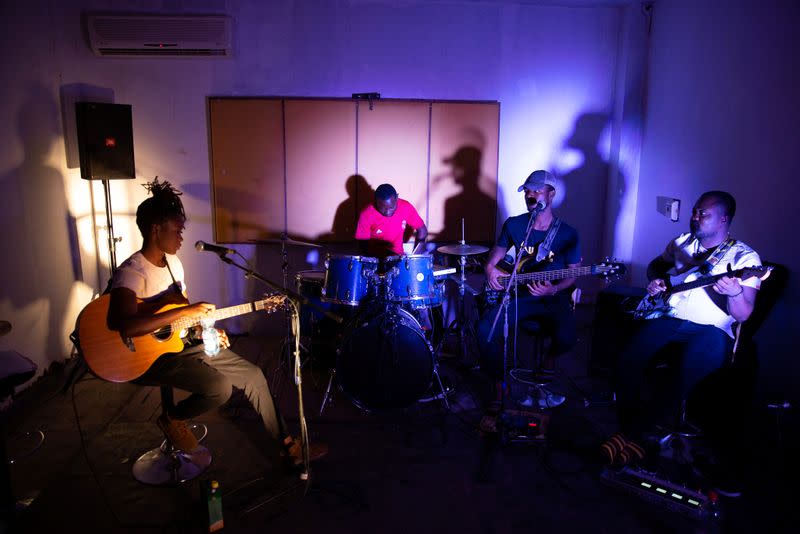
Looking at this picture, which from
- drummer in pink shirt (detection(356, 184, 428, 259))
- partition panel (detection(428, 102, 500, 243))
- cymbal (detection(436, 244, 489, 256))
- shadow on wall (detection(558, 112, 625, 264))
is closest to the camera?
cymbal (detection(436, 244, 489, 256))

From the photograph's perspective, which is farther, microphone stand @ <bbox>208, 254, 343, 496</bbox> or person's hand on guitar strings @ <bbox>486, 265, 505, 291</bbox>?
person's hand on guitar strings @ <bbox>486, 265, 505, 291</bbox>

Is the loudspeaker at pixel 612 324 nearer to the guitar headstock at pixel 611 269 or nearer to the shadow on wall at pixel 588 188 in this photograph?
the guitar headstock at pixel 611 269

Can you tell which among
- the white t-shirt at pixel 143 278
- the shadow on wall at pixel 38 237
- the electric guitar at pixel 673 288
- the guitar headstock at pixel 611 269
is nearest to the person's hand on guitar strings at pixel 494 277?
the guitar headstock at pixel 611 269

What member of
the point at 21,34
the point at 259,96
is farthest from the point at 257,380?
the point at 21,34

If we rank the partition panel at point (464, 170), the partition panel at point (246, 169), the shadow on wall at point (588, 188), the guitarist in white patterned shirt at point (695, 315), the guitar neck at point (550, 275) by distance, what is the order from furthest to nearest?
the shadow on wall at point (588, 188) → the partition panel at point (464, 170) → the partition panel at point (246, 169) → the guitar neck at point (550, 275) → the guitarist in white patterned shirt at point (695, 315)

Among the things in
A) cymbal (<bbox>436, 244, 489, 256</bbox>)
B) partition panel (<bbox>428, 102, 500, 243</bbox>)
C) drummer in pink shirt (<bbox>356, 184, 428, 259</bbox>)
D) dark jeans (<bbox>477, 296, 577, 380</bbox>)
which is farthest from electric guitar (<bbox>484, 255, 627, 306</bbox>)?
partition panel (<bbox>428, 102, 500, 243</bbox>)

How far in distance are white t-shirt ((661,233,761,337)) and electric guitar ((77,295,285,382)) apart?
2612 mm

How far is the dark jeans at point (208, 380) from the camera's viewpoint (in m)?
3.22

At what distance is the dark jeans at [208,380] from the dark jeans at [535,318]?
167 centimetres

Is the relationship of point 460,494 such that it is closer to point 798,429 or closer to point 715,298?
point 715,298

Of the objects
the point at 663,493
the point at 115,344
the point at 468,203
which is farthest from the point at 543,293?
the point at 115,344

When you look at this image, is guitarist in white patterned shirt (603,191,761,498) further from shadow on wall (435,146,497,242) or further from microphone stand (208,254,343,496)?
shadow on wall (435,146,497,242)

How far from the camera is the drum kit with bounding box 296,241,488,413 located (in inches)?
155

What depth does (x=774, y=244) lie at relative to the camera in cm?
400
